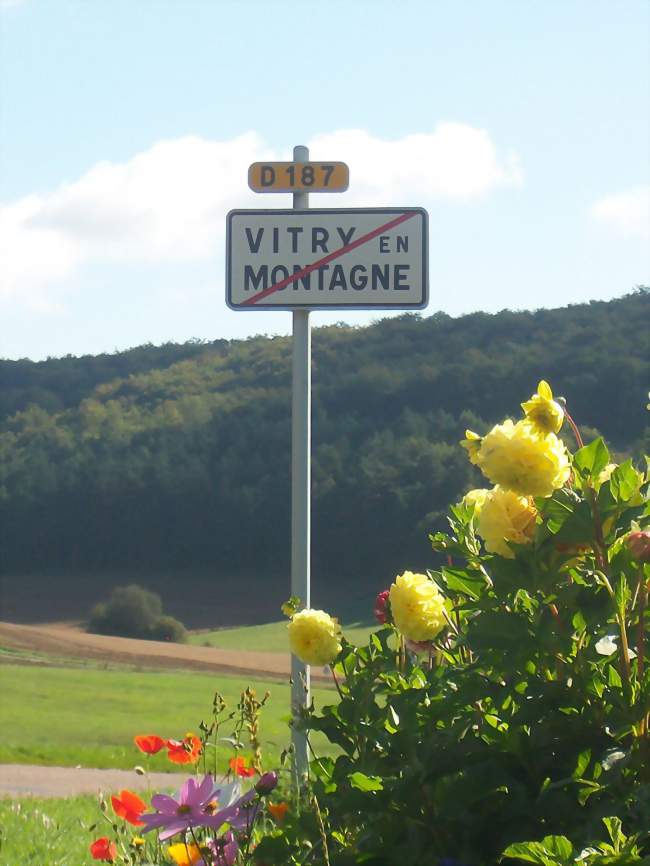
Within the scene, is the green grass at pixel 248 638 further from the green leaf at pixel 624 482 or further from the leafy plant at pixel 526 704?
the green leaf at pixel 624 482

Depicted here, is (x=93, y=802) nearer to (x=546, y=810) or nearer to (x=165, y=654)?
(x=546, y=810)

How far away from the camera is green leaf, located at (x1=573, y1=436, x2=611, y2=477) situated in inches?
66.1

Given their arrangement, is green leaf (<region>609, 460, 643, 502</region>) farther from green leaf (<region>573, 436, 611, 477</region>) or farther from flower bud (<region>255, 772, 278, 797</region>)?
flower bud (<region>255, 772, 278, 797</region>)

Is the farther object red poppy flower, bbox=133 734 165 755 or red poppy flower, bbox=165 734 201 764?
red poppy flower, bbox=133 734 165 755

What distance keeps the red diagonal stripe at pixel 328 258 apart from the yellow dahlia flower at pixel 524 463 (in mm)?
2204

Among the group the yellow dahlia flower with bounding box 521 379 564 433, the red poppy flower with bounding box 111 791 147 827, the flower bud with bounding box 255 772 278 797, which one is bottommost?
the red poppy flower with bounding box 111 791 147 827

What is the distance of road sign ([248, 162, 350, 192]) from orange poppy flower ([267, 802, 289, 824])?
2360mm

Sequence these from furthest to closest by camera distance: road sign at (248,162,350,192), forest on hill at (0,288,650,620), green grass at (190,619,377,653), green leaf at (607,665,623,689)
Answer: forest on hill at (0,288,650,620)
green grass at (190,619,377,653)
road sign at (248,162,350,192)
green leaf at (607,665,623,689)

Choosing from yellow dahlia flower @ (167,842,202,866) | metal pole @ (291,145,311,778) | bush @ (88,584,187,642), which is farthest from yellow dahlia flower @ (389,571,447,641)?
bush @ (88,584,187,642)

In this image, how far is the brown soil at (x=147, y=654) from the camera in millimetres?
16859

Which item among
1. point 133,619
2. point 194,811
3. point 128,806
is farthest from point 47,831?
point 133,619

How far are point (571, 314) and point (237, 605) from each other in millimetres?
19711

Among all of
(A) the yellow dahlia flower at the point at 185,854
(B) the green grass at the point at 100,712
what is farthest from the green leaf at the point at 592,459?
(B) the green grass at the point at 100,712

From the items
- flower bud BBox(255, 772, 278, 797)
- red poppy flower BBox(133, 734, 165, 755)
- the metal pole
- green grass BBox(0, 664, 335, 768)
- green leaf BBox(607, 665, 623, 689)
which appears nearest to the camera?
green leaf BBox(607, 665, 623, 689)
